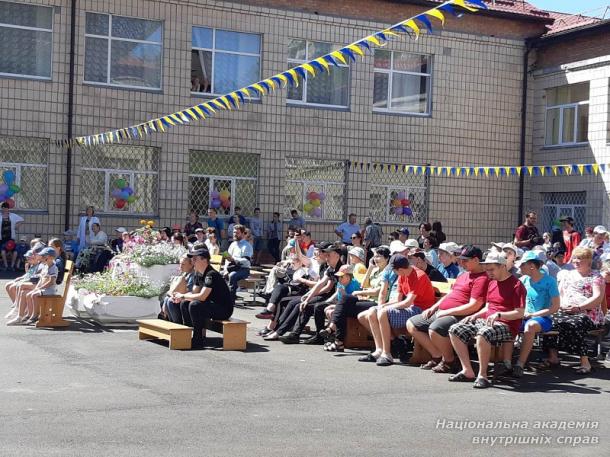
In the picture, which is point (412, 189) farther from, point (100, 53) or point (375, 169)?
point (100, 53)

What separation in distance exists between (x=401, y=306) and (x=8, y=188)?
50.3 ft

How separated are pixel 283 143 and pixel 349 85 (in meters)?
2.73

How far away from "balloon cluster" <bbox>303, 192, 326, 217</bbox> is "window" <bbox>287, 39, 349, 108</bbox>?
260cm

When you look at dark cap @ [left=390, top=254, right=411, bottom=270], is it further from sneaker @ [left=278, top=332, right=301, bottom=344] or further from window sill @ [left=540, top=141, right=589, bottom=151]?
window sill @ [left=540, top=141, right=589, bottom=151]

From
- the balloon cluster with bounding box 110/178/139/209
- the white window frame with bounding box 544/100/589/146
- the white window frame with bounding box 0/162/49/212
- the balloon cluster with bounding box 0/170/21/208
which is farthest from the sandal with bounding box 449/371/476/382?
the white window frame with bounding box 544/100/589/146

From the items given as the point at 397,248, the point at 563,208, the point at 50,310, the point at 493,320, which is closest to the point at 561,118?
the point at 563,208

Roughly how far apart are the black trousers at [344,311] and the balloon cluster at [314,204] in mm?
15385

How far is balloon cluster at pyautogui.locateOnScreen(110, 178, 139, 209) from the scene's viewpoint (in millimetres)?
26025

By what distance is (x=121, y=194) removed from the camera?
26.0 metres

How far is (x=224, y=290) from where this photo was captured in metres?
13.3

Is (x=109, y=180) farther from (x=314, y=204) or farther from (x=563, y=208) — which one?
(x=563, y=208)

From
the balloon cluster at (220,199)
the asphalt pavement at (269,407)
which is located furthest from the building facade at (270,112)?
the asphalt pavement at (269,407)

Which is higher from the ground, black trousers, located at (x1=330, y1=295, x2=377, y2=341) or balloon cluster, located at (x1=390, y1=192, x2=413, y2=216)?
balloon cluster, located at (x1=390, y1=192, x2=413, y2=216)

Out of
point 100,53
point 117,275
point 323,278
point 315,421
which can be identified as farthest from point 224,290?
point 100,53
